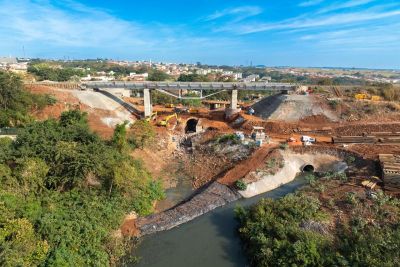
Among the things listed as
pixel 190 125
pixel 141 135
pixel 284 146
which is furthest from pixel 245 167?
pixel 190 125

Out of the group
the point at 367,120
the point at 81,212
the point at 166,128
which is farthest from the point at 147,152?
the point at 367,120

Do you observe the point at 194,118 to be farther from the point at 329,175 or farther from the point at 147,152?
the point at 329,175

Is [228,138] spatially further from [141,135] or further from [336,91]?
[336,91]

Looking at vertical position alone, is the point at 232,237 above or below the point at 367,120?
below

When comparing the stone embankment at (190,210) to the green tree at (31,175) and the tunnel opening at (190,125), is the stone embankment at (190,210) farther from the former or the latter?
the tunnel opening at (190,125)

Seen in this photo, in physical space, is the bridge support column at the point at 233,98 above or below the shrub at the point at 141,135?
above

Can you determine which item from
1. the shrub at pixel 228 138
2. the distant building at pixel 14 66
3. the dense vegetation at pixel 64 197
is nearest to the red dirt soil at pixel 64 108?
the shrub at pixel 228 138
